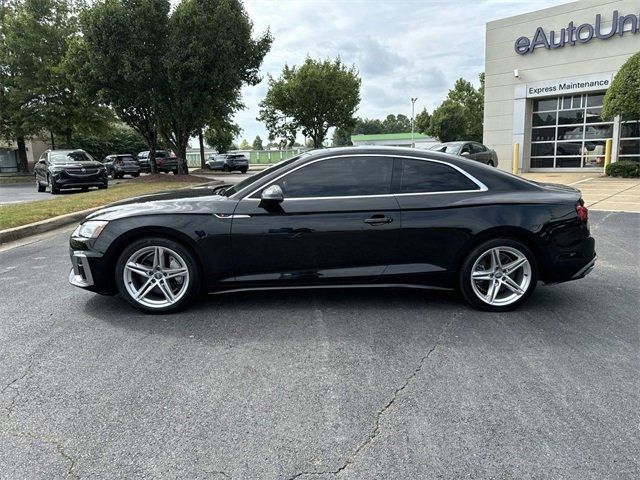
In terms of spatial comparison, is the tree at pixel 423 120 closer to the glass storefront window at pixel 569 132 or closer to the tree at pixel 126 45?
the glass storefront window at pixel 569 132

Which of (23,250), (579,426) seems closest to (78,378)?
(579,426)

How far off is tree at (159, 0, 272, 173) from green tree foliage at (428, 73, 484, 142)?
35.5m

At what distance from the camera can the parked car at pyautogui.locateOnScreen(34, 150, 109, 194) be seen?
1720 cm

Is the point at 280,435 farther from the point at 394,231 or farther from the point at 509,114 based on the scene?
the point at 509,114

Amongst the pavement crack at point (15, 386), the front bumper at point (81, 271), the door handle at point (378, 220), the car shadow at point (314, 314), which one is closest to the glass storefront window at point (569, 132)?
the car shadow at point (314, 314)

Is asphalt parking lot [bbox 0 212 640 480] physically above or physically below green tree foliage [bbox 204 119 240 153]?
below

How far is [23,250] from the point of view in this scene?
25.0 feet

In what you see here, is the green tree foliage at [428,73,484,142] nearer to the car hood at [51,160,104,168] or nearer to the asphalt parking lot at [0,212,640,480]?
the car hood at [51,160,104,168]

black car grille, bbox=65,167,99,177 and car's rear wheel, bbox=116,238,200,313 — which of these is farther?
black car grille, bbox=65,167,99,177

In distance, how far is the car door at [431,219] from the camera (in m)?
4.41

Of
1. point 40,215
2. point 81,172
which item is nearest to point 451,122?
point 81,172

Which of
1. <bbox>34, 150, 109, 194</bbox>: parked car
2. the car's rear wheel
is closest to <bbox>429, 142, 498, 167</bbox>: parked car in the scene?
the car's rear wheel

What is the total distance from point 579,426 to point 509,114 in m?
23.7

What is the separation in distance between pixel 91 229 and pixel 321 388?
8.94 ft
